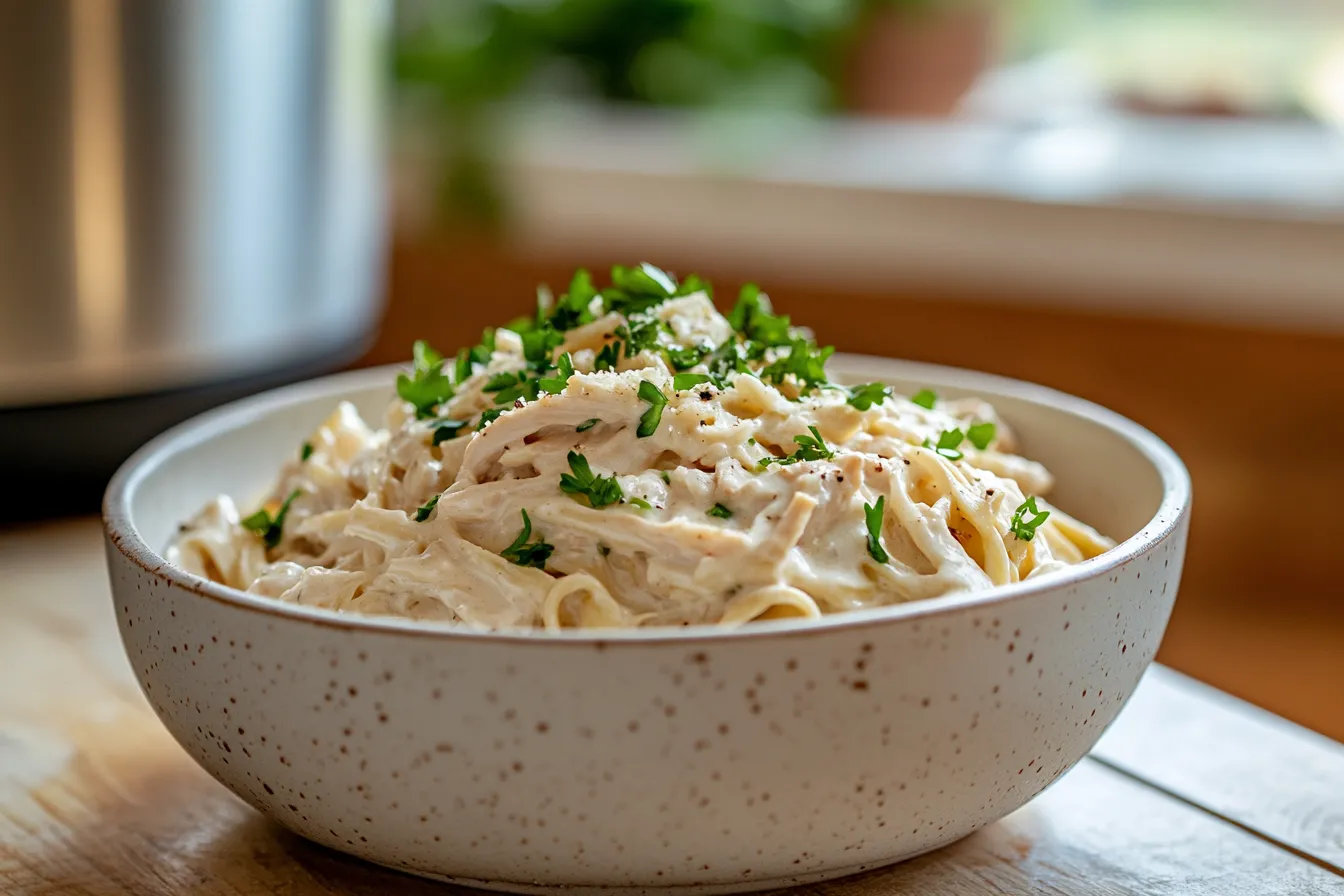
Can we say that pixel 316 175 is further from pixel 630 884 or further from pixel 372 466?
pixel 630 884

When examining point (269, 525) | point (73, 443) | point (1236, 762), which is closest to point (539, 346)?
point (269, 525)

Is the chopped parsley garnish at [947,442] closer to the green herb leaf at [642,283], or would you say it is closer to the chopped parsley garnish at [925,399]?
the chopped parsley garnish at [925,399]

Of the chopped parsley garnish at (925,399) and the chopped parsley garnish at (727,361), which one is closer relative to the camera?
the chopped parsley garnish at (727,361)

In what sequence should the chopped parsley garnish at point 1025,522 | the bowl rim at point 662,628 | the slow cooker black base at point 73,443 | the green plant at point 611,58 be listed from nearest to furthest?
the bowl rim at point 662,628 < the chopped parsley garnish at point 1025,522 < the slow cooker black base at point 73,443 < the green plant at point 611,58

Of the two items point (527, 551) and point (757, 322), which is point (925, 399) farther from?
point (527, 551)

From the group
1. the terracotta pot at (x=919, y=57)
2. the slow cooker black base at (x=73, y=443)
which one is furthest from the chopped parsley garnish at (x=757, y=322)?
the terracotta pot at (x=919, y=57)

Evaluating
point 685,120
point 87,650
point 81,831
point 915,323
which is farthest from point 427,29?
point 81,831
